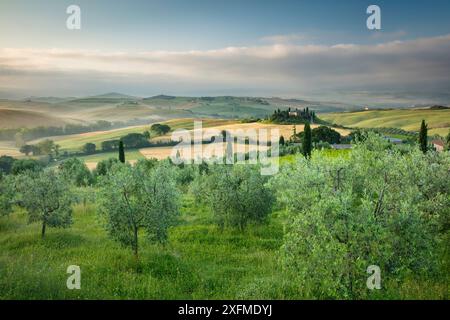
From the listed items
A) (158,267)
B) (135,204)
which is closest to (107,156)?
(135,204)

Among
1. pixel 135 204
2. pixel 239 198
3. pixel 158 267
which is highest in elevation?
pixel 135 204

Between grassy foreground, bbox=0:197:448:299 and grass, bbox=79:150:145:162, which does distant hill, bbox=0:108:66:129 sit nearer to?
grass, bbox=79:150:145:162

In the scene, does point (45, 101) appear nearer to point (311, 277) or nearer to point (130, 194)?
point (130, 194)

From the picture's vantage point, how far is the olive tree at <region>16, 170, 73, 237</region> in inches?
1266

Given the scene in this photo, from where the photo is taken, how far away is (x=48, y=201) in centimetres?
3247

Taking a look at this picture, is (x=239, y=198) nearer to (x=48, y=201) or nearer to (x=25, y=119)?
(x=48, y=201)

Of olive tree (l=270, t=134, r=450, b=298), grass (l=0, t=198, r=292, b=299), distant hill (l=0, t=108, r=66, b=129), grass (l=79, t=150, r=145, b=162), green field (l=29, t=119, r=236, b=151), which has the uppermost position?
distant hill (l=0, t=108, r=66, b=129)

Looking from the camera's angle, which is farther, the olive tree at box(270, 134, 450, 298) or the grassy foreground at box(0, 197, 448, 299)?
the grassy foreground at box(0, 197, 448, 299)

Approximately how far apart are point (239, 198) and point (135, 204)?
1416cm

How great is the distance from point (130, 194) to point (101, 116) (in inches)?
5690

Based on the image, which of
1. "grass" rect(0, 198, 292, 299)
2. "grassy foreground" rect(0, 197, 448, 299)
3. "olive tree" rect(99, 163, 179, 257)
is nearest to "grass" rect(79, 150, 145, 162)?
"grass" rect(0, 198, 292, 299)

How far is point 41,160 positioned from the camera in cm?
9769

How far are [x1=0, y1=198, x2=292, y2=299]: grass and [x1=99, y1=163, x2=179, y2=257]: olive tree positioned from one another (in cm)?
168

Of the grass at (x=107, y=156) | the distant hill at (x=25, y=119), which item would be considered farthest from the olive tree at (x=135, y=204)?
the grass at (x=107, y=156)
